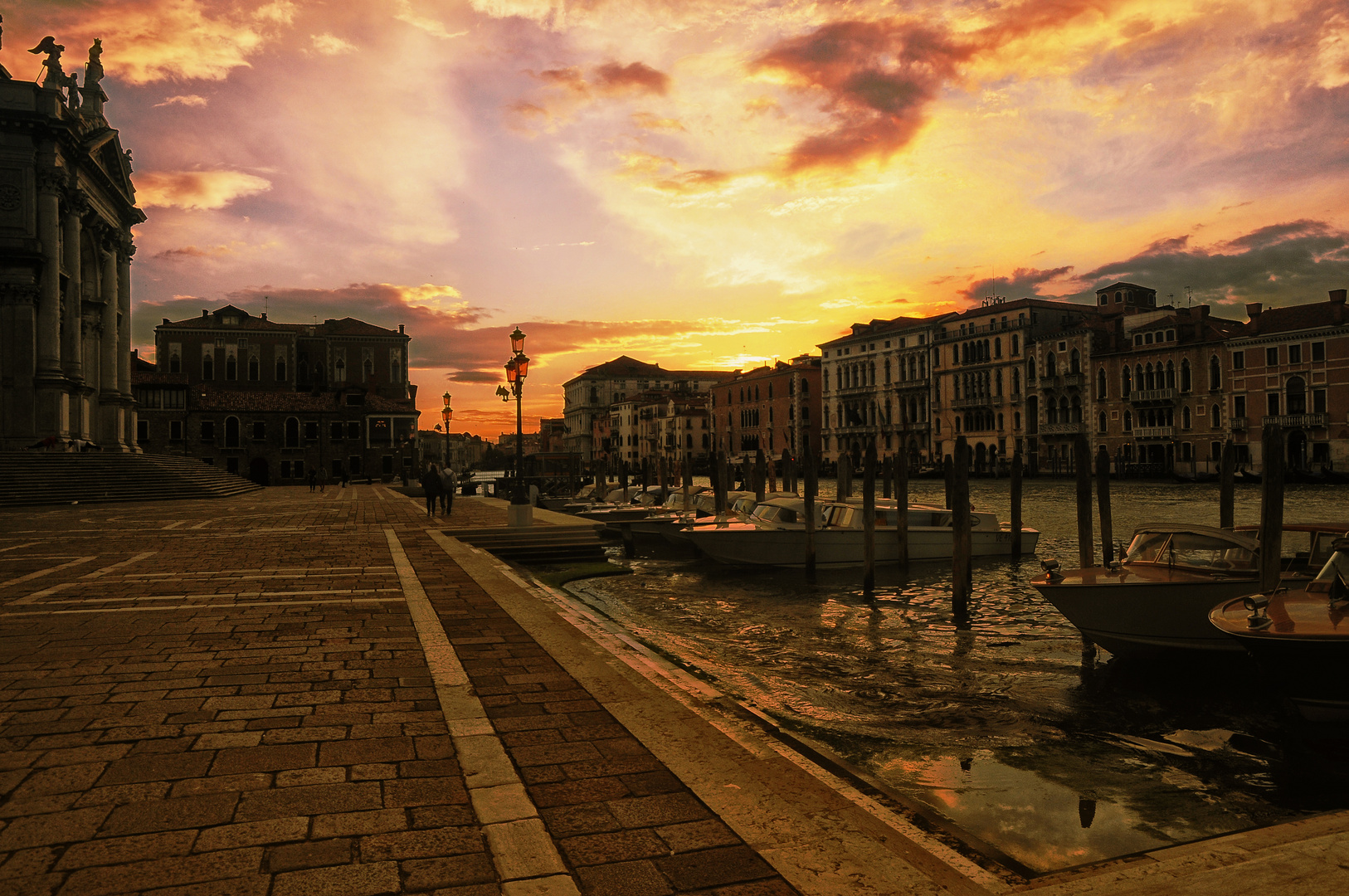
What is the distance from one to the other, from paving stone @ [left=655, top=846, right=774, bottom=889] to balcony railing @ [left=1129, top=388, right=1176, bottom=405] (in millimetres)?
66358

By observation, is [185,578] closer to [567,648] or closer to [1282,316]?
[567,648]

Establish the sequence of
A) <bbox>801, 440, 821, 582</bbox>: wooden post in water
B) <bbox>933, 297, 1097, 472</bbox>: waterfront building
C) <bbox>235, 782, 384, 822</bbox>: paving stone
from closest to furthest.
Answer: <bbox>235, 782, 384, 822</bbox>: paving stone
<bbox>801, 440, 821, 582</bbox>: wooden post in water
<bbox>933, 297, 1097, 472</bbox>: waterfront building

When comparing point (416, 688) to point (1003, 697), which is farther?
point (1003, 697)

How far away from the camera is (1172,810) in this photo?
6.32m

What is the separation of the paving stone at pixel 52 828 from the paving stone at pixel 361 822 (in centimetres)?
97

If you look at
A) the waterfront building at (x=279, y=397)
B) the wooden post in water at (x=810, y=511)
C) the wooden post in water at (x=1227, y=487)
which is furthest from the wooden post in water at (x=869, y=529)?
the waterfront building at (x=279, y=397)

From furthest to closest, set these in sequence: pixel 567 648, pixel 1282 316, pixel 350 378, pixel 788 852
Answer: pixel 350 378 < pixel 1282 316 < pixel 567 648 < pixel 788 852

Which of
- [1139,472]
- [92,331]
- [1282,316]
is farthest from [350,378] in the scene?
[1282,316]

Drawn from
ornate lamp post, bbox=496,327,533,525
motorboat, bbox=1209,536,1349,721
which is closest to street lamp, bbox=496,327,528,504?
ornate lamp post, bbox=496,327,533,525

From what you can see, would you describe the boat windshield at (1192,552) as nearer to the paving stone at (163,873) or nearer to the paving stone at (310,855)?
the paving stone at (310,855)

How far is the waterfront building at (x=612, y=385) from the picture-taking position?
139250mm

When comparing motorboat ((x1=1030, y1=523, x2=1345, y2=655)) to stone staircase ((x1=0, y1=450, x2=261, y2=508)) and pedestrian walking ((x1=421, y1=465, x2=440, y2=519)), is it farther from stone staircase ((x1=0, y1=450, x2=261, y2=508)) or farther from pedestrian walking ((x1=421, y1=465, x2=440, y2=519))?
stone staircase ((x1=0, y1=450, x2=261, y2=508))

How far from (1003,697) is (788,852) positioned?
6.61 metres

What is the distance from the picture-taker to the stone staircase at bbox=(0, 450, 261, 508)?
3019 centimetres
